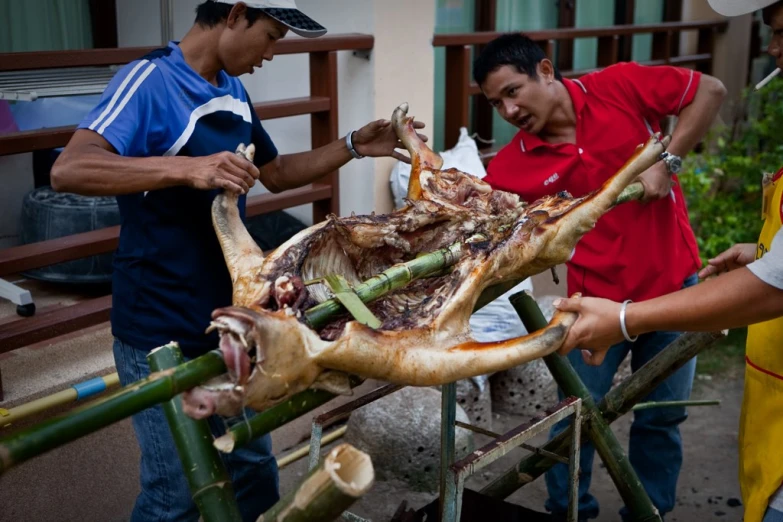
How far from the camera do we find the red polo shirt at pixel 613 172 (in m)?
3.41

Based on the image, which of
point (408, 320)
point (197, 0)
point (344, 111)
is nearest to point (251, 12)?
point (408, 320)

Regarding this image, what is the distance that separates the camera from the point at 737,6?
2.53 meters

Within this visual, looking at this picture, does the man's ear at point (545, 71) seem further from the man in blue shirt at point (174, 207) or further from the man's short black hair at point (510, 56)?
the man in blue shirt at point (174, 207)

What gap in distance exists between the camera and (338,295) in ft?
6.79

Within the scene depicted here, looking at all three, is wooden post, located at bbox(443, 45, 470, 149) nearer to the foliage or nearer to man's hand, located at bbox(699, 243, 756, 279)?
the foliage

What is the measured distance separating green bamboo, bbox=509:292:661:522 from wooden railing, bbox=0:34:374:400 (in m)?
1.81

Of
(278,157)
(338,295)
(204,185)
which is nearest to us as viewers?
(338,295)

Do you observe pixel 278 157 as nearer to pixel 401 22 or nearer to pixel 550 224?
pixel 550 224

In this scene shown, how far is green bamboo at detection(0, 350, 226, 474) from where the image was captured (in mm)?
1422

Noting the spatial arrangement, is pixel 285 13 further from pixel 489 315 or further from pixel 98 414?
pixel 489 315

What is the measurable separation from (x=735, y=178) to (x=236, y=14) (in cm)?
611

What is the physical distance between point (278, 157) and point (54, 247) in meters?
1.03

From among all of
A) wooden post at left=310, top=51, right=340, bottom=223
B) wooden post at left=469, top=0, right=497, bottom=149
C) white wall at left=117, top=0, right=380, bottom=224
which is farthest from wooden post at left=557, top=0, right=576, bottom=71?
wooden post at left=310, top=51, right=340, bottom=223

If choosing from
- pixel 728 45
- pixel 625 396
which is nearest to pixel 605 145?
pixel 625 396
